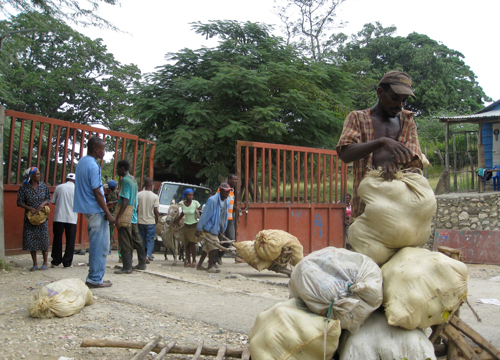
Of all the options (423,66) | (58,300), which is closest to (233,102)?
(58,300)

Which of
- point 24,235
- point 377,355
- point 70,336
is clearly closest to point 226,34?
point 24,235

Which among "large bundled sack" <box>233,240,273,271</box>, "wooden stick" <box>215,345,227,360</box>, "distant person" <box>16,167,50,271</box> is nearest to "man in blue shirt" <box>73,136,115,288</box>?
"distant person" <box>16,167,50,271</box>

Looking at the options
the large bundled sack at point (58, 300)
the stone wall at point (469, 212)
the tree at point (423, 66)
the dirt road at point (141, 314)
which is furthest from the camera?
the tree at point (423, 66)

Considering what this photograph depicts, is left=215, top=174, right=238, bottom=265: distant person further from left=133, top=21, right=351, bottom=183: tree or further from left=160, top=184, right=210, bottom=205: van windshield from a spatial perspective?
left=133, top=21, right=351, bottom=183: tree

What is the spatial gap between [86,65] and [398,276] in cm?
2485

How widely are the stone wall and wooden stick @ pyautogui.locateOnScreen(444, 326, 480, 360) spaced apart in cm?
1066

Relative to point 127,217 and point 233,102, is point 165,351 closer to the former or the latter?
point 127,217

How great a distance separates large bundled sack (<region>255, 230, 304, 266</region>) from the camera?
21.1ft

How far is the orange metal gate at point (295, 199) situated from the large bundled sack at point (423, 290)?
6281 millimetres

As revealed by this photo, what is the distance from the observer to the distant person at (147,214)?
8.23 metres

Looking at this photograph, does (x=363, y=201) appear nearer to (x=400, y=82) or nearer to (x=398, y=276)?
(x=398, y=276)

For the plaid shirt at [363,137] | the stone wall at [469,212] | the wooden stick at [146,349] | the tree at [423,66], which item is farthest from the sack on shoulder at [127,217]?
the tree at [423,66]

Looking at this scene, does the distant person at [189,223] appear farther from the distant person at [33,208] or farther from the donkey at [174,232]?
the distant person at [33,208]

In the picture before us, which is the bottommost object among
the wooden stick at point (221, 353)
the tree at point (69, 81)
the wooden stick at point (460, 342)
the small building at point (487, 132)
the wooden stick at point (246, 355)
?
the wooden stick at point (221, 353)
